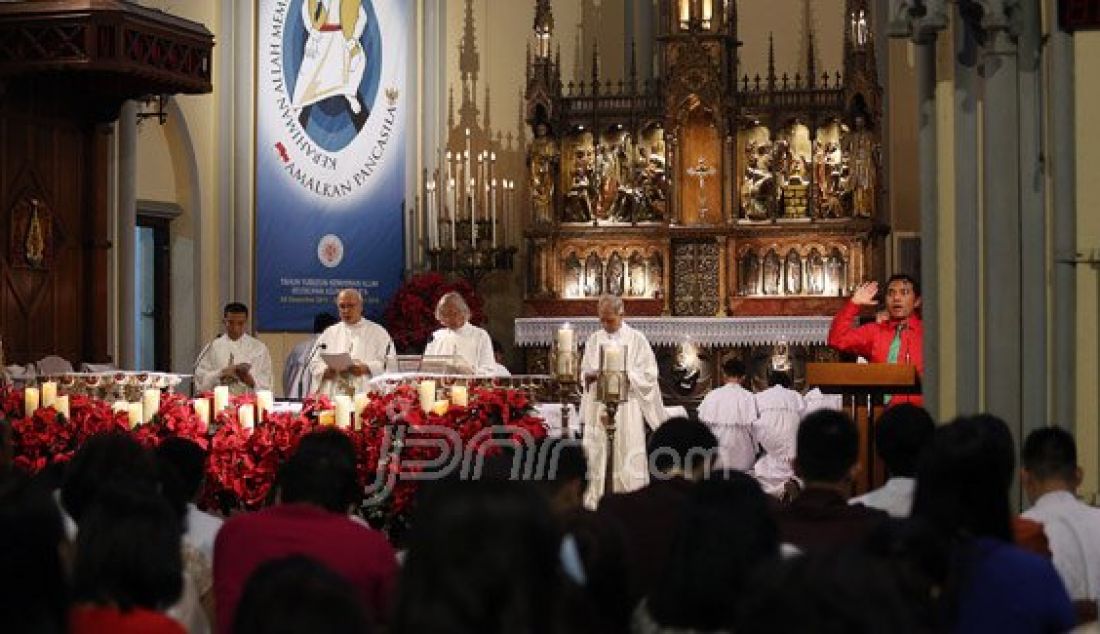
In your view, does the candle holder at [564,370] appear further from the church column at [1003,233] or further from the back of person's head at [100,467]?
the back of person's head at [100,467]

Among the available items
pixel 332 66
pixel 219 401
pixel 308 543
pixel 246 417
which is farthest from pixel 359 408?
pixel 332 66

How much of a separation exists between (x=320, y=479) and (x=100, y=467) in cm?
85

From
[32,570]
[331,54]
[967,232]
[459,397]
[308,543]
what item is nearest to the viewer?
[32,570]

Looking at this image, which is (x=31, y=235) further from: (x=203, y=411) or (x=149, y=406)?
(x=203, y=411)

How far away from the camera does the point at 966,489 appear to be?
4.06 m

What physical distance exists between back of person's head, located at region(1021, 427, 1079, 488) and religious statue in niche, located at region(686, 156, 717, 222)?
1308 cm

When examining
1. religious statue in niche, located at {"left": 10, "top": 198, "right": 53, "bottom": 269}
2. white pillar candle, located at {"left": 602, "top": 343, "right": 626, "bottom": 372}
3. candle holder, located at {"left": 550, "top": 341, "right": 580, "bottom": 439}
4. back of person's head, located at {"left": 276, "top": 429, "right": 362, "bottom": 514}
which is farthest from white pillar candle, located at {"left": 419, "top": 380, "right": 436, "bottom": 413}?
religious statue in niche, located at {"left": 10, "top": 198, "right": 53, "bottom": 269}

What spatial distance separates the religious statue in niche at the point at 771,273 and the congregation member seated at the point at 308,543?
14049mm

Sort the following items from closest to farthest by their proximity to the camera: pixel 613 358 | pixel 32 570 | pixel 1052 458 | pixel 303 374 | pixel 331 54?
pixel 32 570 → pixel 1052 458 → pixel 613 358 → pixel 303 374 → pixel 331 54

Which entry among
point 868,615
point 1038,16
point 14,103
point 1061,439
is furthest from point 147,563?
point 14,103

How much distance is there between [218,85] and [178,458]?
12601 millimetres

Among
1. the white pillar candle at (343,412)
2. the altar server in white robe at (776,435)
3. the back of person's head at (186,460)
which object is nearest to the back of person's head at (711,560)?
the back of person's head at (186,460)

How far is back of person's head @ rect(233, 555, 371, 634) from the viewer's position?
2.82 meters

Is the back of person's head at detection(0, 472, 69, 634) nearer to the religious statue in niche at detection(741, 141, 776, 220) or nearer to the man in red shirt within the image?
the man in red shirt
